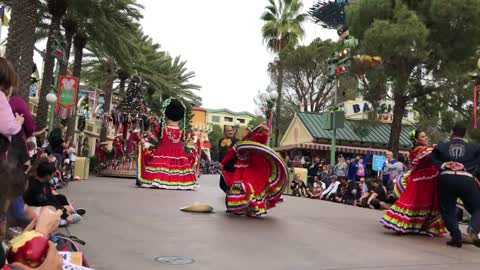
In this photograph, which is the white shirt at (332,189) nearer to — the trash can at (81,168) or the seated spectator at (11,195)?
the trash can at (81,168)

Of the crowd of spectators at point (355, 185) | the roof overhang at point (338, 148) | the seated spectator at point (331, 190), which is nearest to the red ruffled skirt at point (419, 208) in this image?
the crowd of spectators at point (355, 185)

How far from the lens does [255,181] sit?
8.15m

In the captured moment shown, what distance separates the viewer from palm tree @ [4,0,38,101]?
1428 centimetres

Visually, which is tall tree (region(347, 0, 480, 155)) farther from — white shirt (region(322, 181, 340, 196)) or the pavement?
the pavement

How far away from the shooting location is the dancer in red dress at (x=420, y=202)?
290 inches

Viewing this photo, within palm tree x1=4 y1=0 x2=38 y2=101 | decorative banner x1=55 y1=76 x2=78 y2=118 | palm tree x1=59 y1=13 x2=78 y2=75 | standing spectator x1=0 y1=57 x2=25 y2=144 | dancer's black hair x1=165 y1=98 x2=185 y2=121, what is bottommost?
standing spectator x1=0 y1=57 x2=25 y2=144

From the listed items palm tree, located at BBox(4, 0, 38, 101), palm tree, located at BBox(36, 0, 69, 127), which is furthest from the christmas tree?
palm tree, located at BBox(4, 0, 38, 101)

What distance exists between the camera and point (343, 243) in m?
6.38

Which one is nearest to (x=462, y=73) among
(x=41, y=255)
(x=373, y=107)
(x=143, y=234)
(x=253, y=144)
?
A: (x=373, y=107)

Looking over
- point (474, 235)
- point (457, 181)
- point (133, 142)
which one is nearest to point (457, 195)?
point (457, 181)

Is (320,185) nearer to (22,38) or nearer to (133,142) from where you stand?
(133,142)

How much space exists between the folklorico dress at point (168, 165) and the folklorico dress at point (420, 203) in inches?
286

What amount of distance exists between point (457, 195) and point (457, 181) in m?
0.21

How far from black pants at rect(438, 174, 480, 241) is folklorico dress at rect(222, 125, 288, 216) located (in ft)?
7.92
